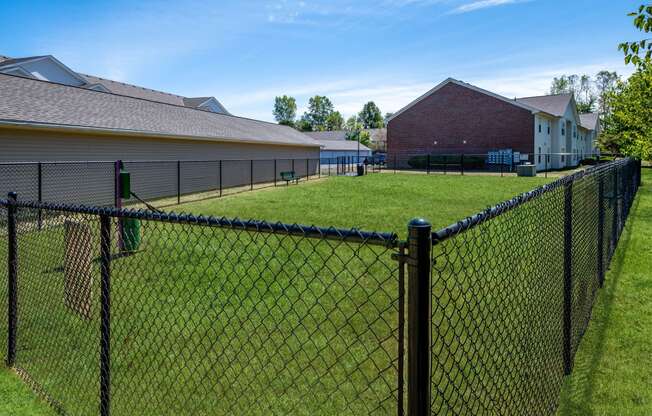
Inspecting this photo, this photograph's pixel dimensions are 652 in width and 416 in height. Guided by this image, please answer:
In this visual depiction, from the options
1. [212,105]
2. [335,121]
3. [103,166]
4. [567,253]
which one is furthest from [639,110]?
[335,121]

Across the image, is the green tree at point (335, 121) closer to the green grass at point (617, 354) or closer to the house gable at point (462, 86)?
the house gable at point (462, 86)

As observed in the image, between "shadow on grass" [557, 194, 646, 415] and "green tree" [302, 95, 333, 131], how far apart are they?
426 ft

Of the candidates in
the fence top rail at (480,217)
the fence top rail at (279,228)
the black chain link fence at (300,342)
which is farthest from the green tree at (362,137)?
the fence top rail at (279,228)

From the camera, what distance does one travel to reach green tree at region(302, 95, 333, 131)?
133750 mm

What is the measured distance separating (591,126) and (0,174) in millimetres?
65934

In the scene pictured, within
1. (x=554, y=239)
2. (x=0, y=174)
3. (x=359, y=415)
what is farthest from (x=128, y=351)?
(x=0, y=174)

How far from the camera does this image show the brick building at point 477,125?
3653 cm

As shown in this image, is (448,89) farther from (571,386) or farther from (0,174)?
(571,386)

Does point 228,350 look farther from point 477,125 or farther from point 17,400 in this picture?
point 477,125

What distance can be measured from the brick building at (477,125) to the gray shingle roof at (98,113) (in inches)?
726

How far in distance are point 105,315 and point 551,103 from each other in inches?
1828

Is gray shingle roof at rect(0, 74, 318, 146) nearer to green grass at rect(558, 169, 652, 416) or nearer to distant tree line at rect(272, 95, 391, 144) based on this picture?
green grass at rect(558, 169, 652, 416)

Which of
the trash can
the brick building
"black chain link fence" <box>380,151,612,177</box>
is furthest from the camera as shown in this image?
the brick building

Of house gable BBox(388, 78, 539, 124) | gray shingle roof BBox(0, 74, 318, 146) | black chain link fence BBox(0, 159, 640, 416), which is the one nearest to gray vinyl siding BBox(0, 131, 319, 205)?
gray shingle roof BBox(0, 74, 318, 146)
